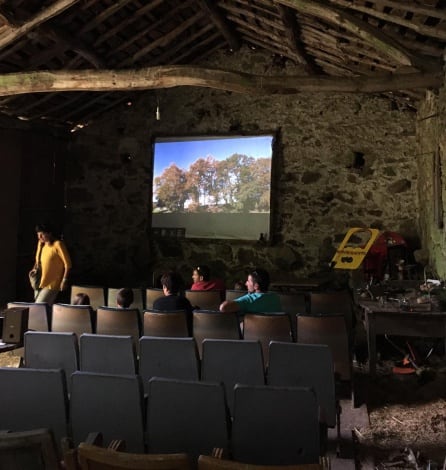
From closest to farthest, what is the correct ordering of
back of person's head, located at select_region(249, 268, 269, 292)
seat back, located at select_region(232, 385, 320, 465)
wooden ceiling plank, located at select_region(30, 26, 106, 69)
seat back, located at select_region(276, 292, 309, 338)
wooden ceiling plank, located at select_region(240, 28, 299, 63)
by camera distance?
seat back, located at select_region(232, 385, 320, 465) → back of person's head, located at select_region(249, 268, 269, 292) → seat back, located at select_region(276, 292, 309, 338) → wooden ceiling plank, located at select_region(30, 26, 106, 69) → wooden ceiling plank, located at select_region(240, 28, 299, 63)

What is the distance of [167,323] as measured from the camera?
3.53 m

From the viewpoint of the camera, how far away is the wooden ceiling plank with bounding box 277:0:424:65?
15.3ft

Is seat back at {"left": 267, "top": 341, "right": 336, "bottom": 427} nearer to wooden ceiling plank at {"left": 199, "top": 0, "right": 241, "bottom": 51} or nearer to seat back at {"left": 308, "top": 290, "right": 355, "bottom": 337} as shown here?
seat back at {"left": 308, "top": 290, "right": 355, "bottom": 337}

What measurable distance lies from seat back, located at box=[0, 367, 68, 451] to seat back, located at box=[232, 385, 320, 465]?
2.84 ft

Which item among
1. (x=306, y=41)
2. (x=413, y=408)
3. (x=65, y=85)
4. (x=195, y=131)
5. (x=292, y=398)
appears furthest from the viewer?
(x=195, y=131)

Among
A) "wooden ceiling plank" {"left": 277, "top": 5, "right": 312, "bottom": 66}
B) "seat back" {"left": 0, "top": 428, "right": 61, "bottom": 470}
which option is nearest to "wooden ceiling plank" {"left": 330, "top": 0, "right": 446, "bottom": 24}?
"wooden ceiling plank" {"left": 277, "top": 5, "right": 312, "bottom": 66}

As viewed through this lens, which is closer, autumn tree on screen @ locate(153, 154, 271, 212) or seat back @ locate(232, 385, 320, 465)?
seat back @ locate(232, 385, 320, 465)

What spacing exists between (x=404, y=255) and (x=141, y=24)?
4.90 m

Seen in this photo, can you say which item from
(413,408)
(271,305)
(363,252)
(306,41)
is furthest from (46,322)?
(306,41)

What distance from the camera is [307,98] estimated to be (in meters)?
7.78

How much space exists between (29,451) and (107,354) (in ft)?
4.38

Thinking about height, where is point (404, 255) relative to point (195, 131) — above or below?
below

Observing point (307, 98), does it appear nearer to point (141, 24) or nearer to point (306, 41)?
point (306, 41)

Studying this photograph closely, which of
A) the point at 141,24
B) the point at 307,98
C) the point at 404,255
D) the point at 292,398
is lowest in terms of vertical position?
the point at 292,398
